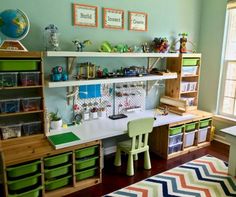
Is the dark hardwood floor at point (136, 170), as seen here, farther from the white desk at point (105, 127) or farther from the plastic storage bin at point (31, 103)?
the plastic storage bin at point (31, 103)

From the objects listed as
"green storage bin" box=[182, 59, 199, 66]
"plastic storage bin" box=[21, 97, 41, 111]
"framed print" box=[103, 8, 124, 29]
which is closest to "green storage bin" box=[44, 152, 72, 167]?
"plastic storage bin" box=[21, 97, 41, 111]

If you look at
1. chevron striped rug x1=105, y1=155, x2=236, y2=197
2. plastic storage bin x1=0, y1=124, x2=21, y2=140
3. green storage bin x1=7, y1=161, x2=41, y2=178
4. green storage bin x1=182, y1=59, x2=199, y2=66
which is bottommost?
chevron striped rug x1=105, y1=155, x2=236, y2=197

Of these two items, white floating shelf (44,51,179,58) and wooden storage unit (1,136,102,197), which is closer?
wooden storage unit (1,136,102,197)

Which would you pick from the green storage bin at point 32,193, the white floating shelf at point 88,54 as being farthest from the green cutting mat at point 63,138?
the white floating shelf at point 88,54

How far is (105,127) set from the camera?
274 centimetres

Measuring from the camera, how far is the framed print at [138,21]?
313 cm

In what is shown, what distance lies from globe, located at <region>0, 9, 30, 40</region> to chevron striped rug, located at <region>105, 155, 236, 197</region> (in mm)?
1920

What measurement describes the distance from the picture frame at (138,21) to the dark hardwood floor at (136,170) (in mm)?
1893

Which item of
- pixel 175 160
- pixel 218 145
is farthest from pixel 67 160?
pixel 218 145

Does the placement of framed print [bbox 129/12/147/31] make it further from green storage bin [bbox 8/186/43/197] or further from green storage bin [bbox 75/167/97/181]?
green storage bin [bbox 8/186/43/197]

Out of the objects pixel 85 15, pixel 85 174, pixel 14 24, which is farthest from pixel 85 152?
pixel 85 15

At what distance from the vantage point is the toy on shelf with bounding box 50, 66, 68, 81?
247cm

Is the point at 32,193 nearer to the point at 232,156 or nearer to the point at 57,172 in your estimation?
the point at 57,172

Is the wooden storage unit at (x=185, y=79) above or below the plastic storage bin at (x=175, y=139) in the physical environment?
above
